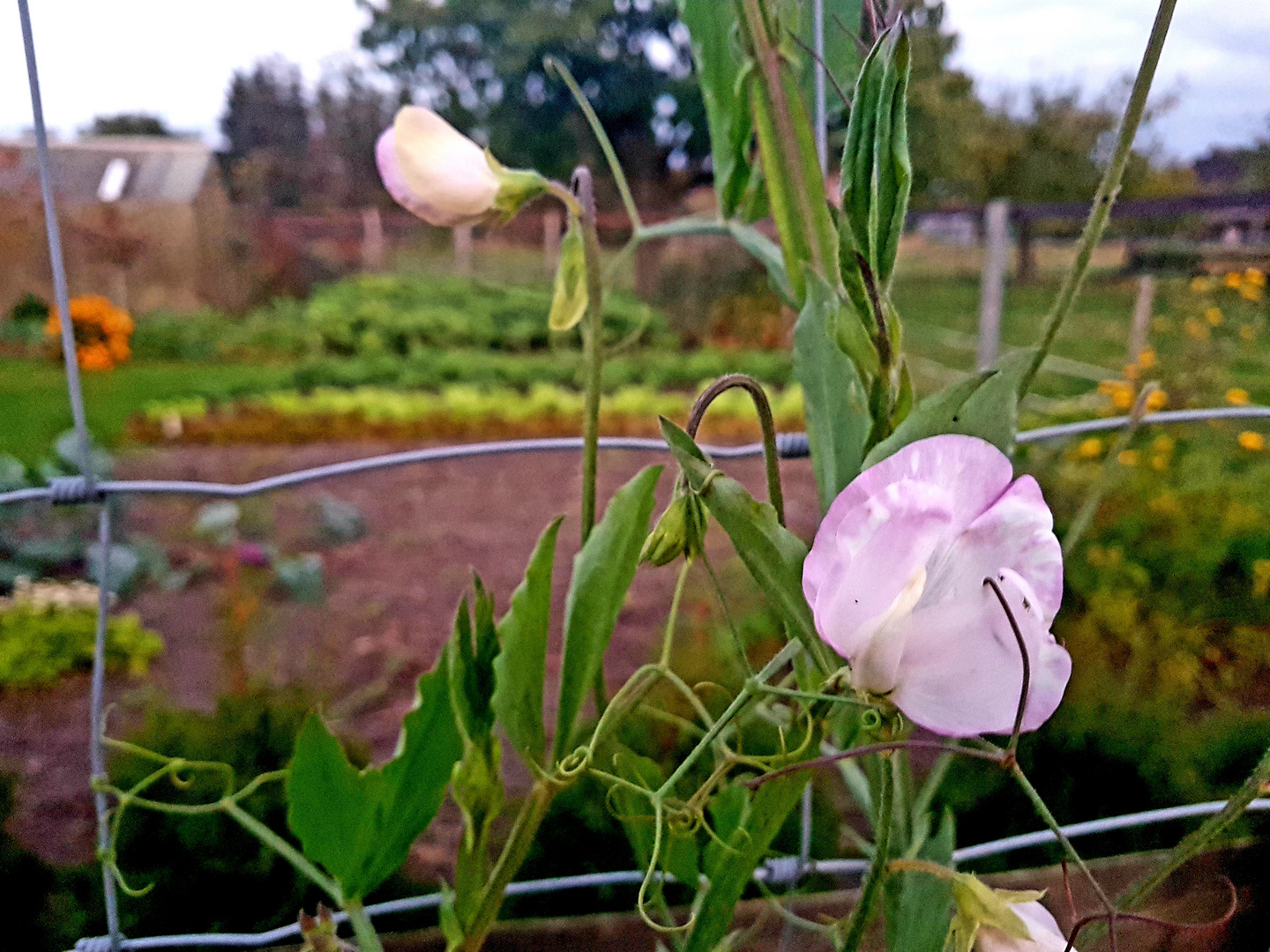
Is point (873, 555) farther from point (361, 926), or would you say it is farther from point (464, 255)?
point (464, 255)

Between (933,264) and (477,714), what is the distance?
2631 millimetres

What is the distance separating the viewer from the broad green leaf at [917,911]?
248 millimetres

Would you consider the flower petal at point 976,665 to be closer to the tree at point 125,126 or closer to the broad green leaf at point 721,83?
the broad green leaf at point 721,83

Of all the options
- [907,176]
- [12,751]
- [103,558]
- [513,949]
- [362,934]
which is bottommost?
[12,751]

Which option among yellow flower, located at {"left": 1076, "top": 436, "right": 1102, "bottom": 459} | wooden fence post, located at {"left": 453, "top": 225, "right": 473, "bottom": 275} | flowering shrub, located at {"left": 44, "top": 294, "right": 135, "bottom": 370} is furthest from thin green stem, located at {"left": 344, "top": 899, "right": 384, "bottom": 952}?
wooden fence post, located at {"left": 453, "top": 225, "right": 473, "bottom": 275}

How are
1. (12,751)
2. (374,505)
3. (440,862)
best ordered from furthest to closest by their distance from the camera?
1. (374,505)
2. (12,751)
3. (440,862)

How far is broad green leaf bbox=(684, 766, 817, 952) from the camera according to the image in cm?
26

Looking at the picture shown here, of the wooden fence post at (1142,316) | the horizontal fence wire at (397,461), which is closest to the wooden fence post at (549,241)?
the wooden fence post at (1142,316)

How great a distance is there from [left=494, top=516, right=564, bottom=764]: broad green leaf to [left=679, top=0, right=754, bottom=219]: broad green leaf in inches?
5.4

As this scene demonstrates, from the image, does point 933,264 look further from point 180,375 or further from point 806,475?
point 180,375

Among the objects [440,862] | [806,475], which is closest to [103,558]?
[440,862]

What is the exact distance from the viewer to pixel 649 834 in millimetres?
319

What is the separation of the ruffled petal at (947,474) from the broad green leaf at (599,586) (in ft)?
0.30

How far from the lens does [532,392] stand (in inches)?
120
